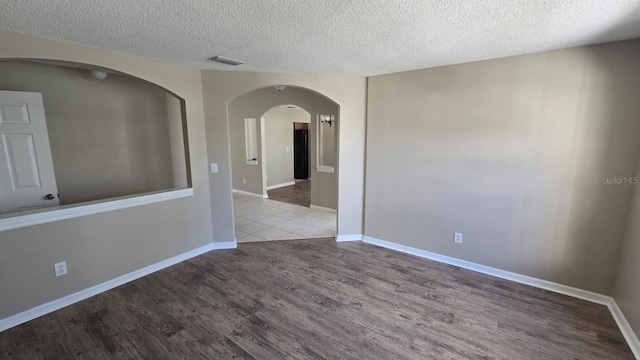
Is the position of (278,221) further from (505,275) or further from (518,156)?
(518,156)

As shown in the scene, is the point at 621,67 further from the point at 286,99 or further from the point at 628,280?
the point at 286,99

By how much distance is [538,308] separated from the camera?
2521 millimetres

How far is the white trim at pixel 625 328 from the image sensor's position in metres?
2.01

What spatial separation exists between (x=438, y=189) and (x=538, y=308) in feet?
4.81

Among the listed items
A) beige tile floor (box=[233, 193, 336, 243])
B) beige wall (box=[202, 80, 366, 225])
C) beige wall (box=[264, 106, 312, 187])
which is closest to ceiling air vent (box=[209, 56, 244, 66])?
beige wall (box=[202, 80, 366, 225])

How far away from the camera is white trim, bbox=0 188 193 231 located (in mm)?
2258

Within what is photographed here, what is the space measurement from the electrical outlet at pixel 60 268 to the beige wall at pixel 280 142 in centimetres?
560

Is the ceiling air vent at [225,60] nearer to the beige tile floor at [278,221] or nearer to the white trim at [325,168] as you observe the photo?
the beige tile floor at [278,221]

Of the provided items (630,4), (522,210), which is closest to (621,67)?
(630,4)

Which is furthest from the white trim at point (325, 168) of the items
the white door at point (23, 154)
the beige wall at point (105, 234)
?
the white door at point (23, 154)

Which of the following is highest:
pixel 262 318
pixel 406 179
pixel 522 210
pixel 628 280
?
pixel 406 179

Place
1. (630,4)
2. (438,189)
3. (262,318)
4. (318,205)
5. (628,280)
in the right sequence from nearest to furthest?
1. (630,4)
2. (628,280)
3. (262,318)
4. (438,189)
5. (318,205)

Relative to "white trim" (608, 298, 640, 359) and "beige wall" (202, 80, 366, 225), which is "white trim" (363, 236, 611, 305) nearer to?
"white trim" (608, 298, 640, 359)
